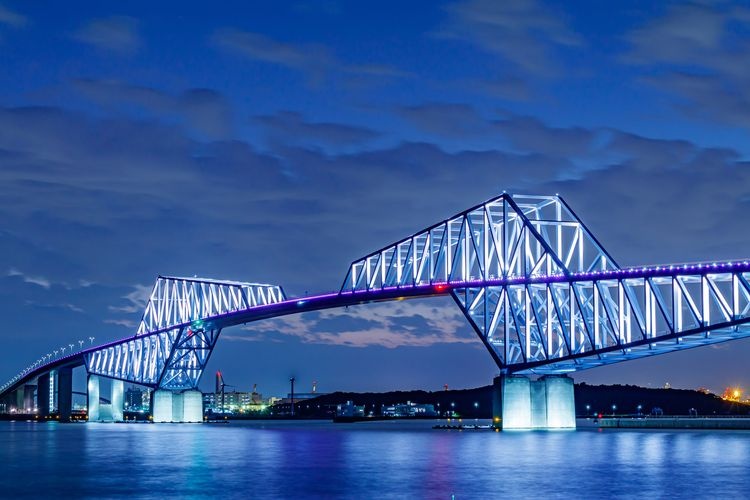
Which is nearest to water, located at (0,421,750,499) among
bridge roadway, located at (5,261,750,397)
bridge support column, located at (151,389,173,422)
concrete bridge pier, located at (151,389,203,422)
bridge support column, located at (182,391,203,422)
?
bridge roadway, located at (5,261,750,397)

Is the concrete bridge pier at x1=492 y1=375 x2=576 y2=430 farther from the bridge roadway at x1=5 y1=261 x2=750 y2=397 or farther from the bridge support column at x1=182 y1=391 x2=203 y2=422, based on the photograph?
the bridge support column at x1=182 y1=391 x2=203 y2=422

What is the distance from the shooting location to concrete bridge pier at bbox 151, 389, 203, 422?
7028 inches

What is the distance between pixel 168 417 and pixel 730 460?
123301mm

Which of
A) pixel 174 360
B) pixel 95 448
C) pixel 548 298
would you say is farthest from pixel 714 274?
pixel 174 360

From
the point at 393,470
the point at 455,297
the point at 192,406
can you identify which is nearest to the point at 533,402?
the point at 455,297

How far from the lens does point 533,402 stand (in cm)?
11344

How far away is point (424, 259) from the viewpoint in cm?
12838

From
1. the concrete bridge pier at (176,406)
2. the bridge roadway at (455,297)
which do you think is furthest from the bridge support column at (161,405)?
the bridge roadway at (455,297)

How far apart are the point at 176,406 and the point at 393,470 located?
12187 centimetres

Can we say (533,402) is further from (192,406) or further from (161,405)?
A: (192,406)

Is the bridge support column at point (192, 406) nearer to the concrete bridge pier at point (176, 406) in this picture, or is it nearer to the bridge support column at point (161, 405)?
the concrete bridge pier at point (176, 406)

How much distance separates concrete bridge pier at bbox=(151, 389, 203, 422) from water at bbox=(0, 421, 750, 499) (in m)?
83.4

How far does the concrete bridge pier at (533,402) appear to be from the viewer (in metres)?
112

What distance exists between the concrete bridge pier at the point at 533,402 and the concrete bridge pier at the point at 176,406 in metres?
77.2
